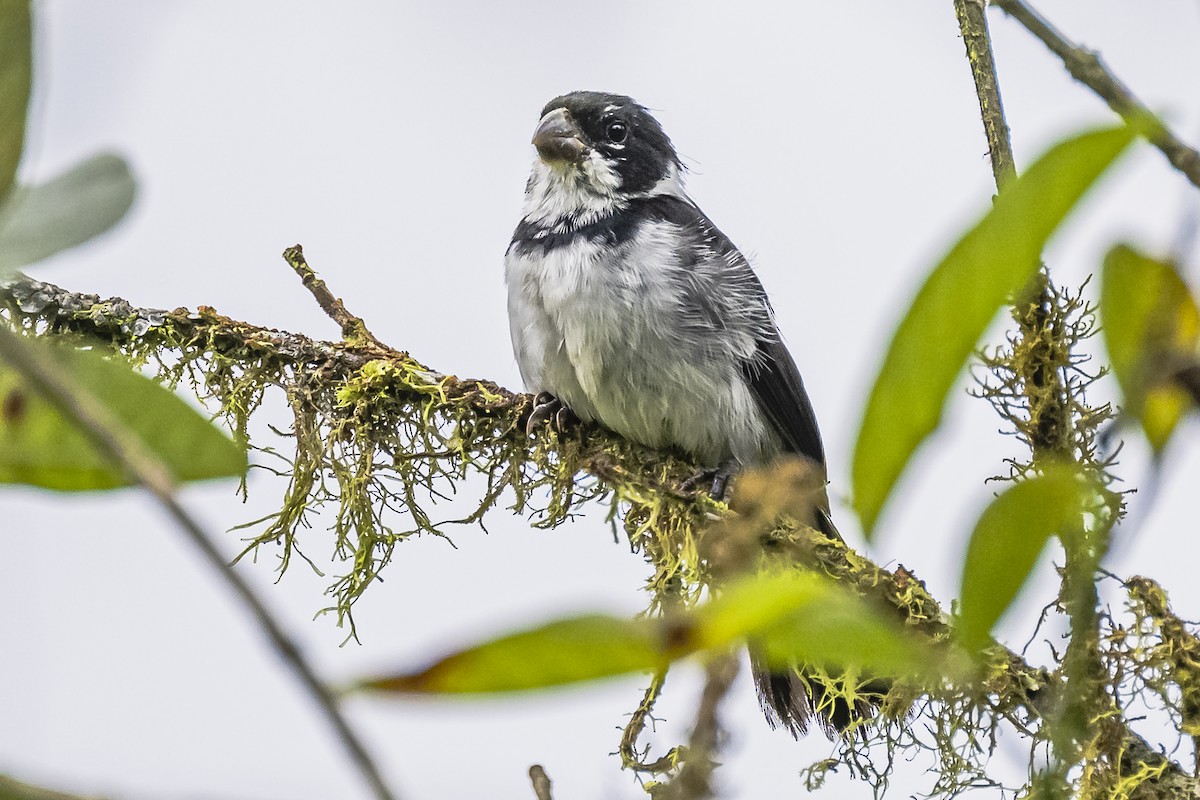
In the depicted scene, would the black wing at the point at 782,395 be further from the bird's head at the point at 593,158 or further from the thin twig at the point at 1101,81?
the thin twig at the point at 1101,81

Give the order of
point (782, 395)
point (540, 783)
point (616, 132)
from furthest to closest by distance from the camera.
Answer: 1. point (616, 132)
2. point (782, 395)
3. point (540, 783)

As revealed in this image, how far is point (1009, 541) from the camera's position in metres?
0.61

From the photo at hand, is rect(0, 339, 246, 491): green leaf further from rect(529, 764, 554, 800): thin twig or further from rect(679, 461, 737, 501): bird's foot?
rect(679, 461, 737, 501): bird's foot

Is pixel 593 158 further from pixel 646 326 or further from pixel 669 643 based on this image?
pixel 669 643

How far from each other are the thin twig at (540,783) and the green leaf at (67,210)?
35 centimetres

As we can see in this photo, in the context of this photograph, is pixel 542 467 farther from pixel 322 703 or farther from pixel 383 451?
pixel 322 703

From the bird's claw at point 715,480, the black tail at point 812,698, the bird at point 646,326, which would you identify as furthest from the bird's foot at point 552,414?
the black tail at point 812,698

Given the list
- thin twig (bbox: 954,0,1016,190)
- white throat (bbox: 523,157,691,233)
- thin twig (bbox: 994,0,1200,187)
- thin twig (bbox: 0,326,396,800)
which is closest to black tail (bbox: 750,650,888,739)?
thin twig (bbox: 954,0,1016,190)

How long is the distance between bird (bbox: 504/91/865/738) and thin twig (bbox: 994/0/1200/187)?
8.36 ft

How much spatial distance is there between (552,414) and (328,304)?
2.13 feet

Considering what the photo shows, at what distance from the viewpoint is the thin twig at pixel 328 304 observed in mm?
3395

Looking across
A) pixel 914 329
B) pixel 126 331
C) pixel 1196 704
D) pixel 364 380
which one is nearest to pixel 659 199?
pixel 364 380

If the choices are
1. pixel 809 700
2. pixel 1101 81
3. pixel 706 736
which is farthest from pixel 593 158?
pixel 706 736

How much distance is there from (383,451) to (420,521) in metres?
0.20
